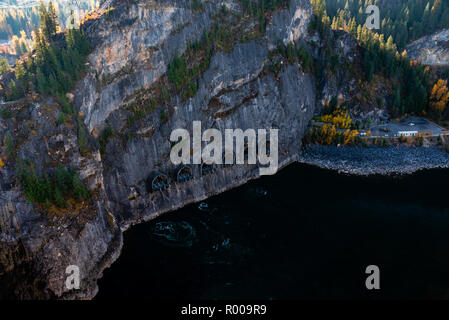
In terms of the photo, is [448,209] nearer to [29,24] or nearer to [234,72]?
[234,72]

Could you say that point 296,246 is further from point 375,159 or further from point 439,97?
point 439,97

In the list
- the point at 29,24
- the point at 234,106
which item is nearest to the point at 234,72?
the point at 234,106

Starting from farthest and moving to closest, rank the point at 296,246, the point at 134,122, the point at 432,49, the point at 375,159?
the point at 432,49
the point at 375,159
the point at 134,122
the point at 296,246

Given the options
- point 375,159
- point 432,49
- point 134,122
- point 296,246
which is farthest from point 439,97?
point 134,122

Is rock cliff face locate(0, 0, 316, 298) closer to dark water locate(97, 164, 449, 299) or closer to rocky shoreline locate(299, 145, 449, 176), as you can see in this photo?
dark water locate(97, 164, 449, 299)

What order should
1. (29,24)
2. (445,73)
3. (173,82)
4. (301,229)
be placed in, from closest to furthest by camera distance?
(301,229) < (173,82) < (445,73) < (29,24)

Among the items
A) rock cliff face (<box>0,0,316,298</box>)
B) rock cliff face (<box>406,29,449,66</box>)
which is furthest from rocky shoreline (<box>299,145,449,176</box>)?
rock cliff face (<box>406,29,449,66</box>)

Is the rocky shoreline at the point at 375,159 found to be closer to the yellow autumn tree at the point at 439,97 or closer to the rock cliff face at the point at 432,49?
the yellow autumn tree at the point at 439,97
